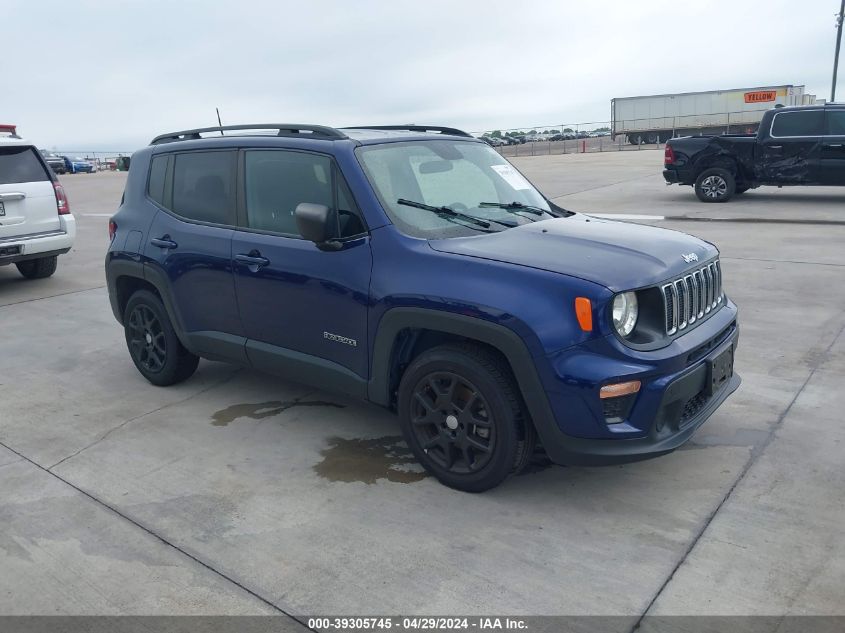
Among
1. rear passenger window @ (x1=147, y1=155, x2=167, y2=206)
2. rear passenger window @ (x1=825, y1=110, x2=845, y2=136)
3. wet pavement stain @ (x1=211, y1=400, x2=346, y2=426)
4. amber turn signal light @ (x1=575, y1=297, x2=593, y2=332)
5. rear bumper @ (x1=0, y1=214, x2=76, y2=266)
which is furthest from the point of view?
rear passenger window @ (x1=825, y1=110, x2=845, y2=136)

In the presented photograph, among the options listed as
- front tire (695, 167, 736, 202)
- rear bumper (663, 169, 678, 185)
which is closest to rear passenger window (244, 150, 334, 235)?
rear bumper (663, 169, 678, 185)

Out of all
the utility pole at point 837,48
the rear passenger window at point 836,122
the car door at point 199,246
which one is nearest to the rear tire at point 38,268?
the car door at point 199,246

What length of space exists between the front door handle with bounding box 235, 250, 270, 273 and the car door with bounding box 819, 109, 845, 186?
12383mm

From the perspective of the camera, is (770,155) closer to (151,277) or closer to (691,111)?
(151,277)

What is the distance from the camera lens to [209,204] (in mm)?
4895

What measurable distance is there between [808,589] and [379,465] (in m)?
2.15

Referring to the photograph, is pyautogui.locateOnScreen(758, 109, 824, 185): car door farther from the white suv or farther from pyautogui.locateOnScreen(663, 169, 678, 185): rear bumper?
the white suv

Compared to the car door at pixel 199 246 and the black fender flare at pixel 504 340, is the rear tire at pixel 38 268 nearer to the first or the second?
the car door at pixel 199 246

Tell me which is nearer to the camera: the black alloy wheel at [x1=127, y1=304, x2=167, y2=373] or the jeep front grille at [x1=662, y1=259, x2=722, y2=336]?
the jeep front grille at [x1=662, y1=259, x2=722, y2=336]

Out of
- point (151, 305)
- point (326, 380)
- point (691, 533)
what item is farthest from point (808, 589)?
point (151, 305)

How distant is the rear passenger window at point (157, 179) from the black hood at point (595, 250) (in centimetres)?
244

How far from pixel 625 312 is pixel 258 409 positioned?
2.69 m

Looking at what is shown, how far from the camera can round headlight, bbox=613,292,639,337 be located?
133 inches

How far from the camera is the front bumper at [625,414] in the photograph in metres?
3.30
